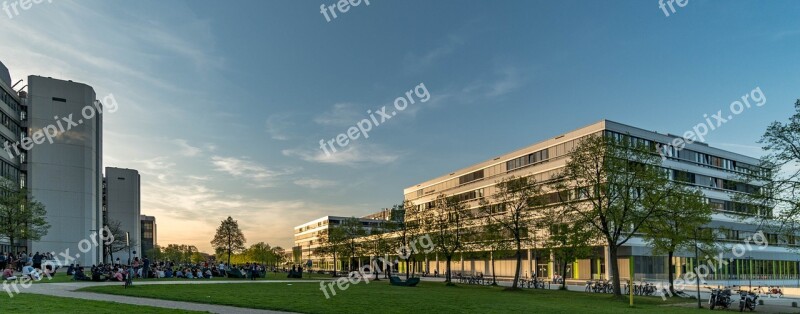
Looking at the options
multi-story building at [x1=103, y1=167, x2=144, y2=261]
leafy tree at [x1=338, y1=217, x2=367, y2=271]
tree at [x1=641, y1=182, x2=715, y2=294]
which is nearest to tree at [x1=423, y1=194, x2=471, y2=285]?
leafy tree at [x1=338, y1=217, x2=367, y2=271]

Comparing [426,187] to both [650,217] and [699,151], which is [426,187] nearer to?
[699,151]

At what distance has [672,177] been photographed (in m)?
84.9

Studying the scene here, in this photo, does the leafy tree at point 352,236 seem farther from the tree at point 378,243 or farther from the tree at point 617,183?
the tree at point 617,183

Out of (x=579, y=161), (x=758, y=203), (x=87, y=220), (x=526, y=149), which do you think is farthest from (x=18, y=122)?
(x=758, y=203)

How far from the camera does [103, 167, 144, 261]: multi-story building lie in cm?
16475

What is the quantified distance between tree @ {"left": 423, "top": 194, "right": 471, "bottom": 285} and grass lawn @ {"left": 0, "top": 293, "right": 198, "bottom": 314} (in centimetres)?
4015

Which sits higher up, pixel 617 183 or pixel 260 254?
pixel 617 183

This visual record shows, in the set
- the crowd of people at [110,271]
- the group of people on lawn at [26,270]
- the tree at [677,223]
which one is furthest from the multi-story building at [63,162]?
the tree at [677,223]

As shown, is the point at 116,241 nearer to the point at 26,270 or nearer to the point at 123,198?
the point at 123,198

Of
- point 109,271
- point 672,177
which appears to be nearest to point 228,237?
point 109,271

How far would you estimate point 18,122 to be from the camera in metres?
86.9

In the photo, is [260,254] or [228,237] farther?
[260,254]

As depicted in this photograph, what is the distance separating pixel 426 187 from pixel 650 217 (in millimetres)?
95848

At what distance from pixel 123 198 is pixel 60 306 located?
530 ft
